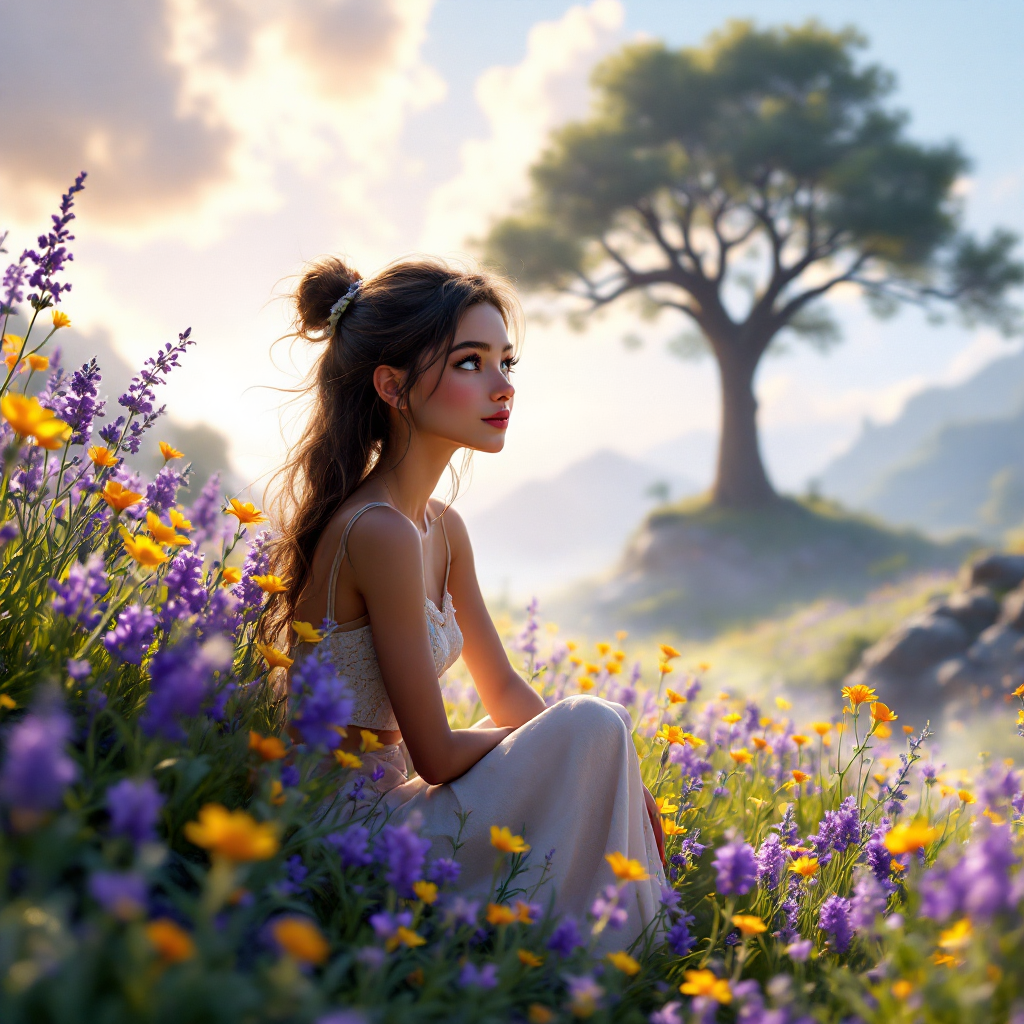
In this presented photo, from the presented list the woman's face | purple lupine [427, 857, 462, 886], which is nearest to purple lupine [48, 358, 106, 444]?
the woman's face

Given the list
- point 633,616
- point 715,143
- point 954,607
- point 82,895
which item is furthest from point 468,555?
point 715,143

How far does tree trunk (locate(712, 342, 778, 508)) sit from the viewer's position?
1795cm

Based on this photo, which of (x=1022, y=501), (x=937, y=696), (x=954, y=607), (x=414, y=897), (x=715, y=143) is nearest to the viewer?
(x=414, y=897)

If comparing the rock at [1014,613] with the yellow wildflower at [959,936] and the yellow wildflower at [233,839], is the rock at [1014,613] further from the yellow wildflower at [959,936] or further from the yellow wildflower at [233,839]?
the yellow wildflower at [233,839]

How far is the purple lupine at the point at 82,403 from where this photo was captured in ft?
7.42

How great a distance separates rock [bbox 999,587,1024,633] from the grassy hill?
21.7ft

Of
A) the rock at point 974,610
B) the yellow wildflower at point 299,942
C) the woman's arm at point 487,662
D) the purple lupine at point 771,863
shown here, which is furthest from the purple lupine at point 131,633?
the rock at point 974,610

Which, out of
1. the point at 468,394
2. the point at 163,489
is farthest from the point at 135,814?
the point at 468,394

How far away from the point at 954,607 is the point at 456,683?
A: 6413 mm

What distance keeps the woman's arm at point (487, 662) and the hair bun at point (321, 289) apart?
0.96 metres

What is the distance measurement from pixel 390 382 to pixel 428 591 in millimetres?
741

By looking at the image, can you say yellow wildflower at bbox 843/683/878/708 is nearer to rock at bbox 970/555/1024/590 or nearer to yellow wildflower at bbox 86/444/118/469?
yellow wildflower at bbox 86/444/118/469

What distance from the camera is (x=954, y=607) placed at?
8.34 m

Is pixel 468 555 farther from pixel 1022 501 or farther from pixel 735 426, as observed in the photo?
pixel 1022 501
